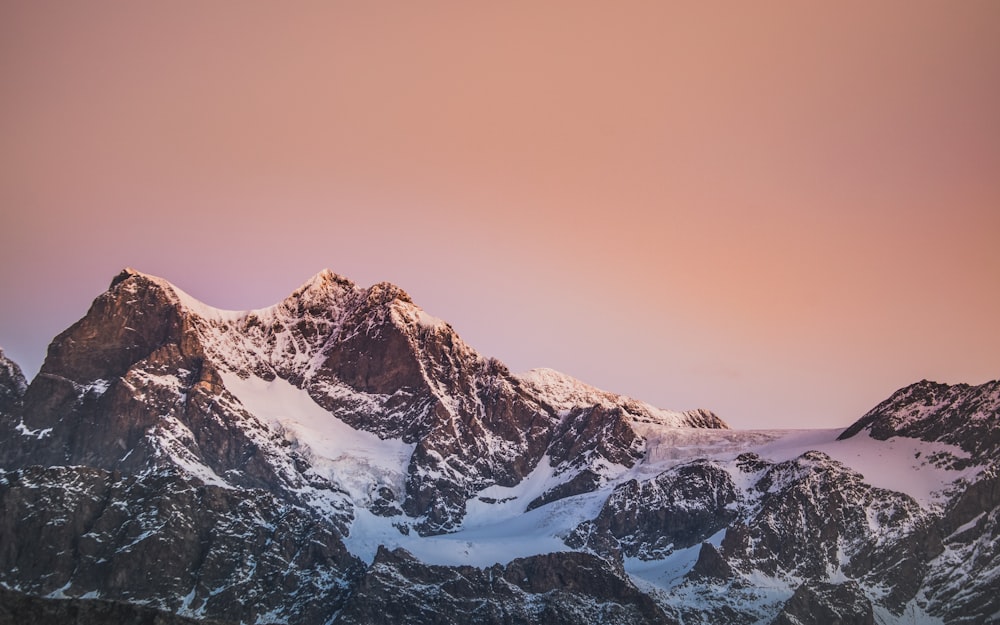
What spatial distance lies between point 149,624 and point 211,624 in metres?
14.9

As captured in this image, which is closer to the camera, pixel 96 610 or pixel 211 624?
pixel 96 610

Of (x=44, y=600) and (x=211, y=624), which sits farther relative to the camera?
(x=211, y=624)

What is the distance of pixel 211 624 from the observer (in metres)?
143

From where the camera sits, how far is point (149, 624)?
128 meters

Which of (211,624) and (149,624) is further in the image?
(211,624)

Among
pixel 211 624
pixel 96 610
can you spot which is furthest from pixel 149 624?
pixel 211 624

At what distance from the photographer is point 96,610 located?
5074 inches

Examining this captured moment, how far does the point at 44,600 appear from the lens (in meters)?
128

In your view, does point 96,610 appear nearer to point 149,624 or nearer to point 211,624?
point 149,624

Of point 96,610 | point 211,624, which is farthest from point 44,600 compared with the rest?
point 211,624

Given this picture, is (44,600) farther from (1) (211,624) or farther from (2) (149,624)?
(1) (211,624)

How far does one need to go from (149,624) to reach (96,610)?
496cm

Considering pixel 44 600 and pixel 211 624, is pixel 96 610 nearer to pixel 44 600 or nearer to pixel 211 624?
pixel 44 600
